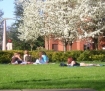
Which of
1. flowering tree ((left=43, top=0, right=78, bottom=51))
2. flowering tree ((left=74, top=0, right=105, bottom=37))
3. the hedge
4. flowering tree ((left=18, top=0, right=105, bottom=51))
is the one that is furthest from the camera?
flowering tree ((left=43, top=0, right=78, bottom=51))

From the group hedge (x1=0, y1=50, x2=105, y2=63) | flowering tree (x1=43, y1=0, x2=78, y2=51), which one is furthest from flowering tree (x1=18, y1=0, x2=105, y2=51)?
hedge (x1=0, y1=50, x2=105, y2=63)

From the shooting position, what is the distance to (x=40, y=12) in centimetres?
4606

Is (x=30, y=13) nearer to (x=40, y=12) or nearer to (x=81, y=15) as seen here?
(x=40, y=12)

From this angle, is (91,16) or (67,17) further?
(67,17)

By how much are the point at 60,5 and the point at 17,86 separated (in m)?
33.1

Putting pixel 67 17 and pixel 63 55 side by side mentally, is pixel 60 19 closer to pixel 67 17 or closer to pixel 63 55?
pixel 67 17

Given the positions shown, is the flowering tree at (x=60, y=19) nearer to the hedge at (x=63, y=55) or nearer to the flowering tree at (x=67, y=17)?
the flowering tree at (x=67, y=17)

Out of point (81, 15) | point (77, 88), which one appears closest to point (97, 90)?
point (77, 88)

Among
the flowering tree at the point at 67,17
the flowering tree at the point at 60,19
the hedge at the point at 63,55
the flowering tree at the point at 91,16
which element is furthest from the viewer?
the flowering tree at the point at 60,19

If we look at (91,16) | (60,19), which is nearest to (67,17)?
(60,19)

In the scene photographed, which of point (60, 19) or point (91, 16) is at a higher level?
point (91, 16)

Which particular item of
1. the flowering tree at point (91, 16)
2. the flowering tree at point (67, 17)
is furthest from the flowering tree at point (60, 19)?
the flowering tree at point (91, 16)

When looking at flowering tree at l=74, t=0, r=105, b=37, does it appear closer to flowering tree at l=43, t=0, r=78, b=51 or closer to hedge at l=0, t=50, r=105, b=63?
flowering tree at l=43, t=0, r=78, b=51

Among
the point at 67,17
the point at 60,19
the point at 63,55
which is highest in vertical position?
the point at 67,17
